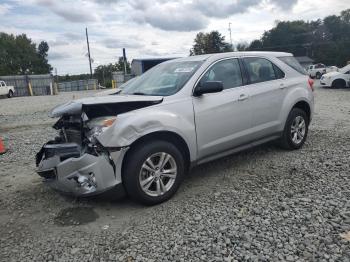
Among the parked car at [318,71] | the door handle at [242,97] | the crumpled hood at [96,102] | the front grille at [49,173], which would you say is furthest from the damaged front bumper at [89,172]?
the parked car at [318,71]

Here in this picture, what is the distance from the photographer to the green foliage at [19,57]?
73156 mm

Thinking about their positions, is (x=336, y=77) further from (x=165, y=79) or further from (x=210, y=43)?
(x=210, y=43)

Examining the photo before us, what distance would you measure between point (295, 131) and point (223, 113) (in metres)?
1.90

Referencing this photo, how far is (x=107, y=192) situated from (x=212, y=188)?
1.44 m

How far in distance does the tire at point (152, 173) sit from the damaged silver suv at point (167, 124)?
0.04 ft

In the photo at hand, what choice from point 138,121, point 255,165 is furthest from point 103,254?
point 255,165

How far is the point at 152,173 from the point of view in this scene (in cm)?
405

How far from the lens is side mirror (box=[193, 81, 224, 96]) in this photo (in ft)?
14.5

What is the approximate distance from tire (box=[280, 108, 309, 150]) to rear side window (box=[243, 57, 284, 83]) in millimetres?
698

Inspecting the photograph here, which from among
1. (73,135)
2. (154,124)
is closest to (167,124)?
(154,124)

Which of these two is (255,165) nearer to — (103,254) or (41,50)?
(103,254)

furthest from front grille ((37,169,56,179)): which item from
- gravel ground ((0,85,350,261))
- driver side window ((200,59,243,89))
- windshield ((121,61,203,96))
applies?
driver side window ((200,59,243,89))

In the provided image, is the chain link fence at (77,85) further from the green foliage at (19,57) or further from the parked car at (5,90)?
the green foliage at (19,57)

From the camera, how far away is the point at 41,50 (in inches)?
3319
